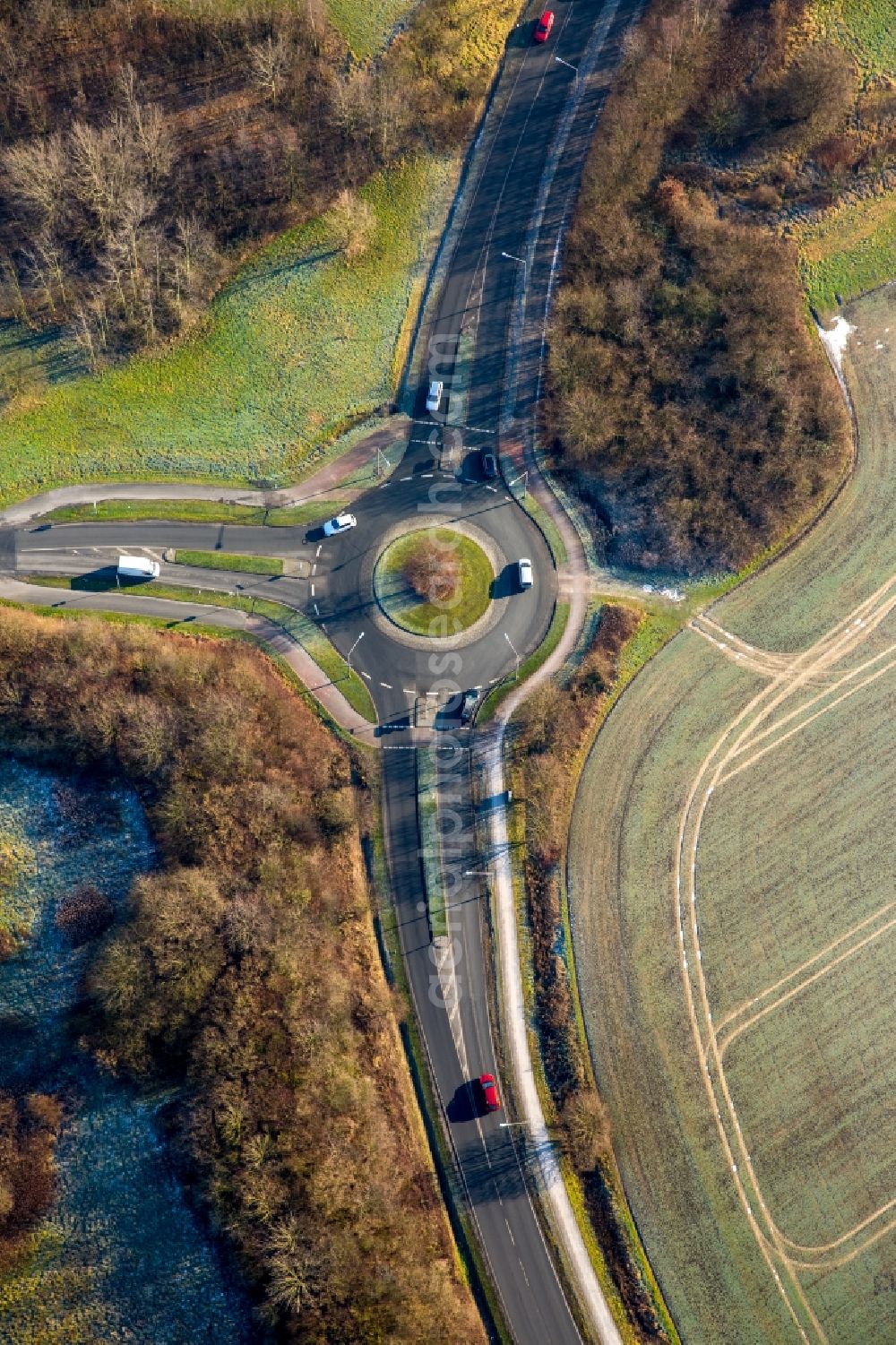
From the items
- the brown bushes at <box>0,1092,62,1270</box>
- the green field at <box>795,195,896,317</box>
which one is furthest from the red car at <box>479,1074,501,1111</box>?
the green field at <box>795,195,896,317</box>

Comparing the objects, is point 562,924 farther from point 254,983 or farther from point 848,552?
point 848,552

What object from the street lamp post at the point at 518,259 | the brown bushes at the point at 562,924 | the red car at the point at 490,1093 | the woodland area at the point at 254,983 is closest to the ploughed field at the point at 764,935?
the brown bushes at the point at 562,924

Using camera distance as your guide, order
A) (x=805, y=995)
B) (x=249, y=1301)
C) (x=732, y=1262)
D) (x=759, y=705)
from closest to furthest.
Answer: (x=249, y=1301) → (x=732, y=1262) → (x=805, y=995) → (x=759, y=705)

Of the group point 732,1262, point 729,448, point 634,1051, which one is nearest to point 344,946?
point 634,1051

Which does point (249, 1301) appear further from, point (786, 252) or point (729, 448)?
point (786, 252)

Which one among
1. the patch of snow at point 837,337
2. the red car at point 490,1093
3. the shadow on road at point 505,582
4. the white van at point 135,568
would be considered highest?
the patch of snow at point 837,337

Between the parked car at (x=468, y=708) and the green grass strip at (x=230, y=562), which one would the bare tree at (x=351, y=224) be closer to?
the green grass strip at (x=230, y=562)

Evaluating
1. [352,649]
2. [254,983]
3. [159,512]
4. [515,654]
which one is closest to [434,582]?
[352,649]
